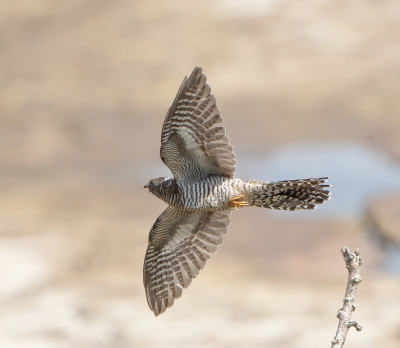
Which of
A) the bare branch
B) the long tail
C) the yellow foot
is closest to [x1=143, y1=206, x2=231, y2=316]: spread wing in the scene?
the yellow foot

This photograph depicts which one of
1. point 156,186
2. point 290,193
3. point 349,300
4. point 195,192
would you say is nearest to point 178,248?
point 156,186

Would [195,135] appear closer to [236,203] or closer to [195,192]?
[195,192]

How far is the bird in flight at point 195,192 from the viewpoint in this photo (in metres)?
4.62

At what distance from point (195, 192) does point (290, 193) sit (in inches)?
35.6

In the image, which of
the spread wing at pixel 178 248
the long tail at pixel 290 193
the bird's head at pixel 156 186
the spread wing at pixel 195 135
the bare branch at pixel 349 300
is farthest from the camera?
the spread wing at pixel 178 248

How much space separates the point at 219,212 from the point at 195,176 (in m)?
0.64

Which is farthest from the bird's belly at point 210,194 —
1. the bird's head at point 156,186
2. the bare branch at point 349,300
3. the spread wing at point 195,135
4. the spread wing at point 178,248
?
the bare branch at point 349,300

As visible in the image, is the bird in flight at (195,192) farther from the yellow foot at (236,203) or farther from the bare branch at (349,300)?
the bare branch at (349,300)

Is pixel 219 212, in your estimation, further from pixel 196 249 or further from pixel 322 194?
pixel 322 194

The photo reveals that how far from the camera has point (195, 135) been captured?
4.72 metres

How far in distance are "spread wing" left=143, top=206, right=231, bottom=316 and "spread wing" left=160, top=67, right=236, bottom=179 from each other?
638 millimetres

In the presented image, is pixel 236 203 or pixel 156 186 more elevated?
pixel 156 186

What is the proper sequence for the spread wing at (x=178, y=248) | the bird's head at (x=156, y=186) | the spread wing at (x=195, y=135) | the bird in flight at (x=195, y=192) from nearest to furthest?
the spread wing at (x=195, y=135) → the bird in flight at (x=195, y=192) → the bird's head at (x=156, y=186) → the spread wing at (x=178, y=248)

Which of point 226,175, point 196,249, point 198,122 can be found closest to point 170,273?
point 196,249
